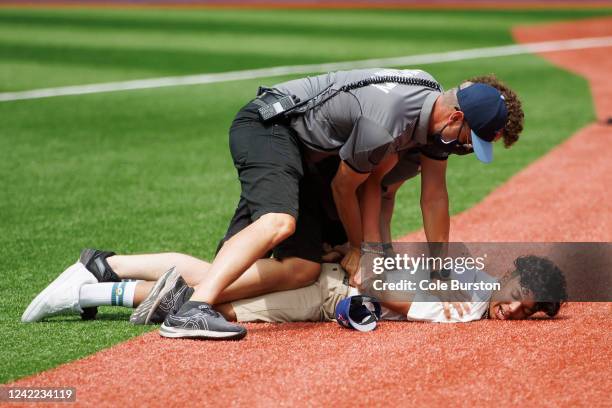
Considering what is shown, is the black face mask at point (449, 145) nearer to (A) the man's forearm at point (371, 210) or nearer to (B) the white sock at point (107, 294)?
(A) the man's forearm at point (371, 210)

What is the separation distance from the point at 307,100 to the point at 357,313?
4.12 feet

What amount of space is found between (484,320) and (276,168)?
1.47m

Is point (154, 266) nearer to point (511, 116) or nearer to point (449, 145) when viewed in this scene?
point (449, 145)

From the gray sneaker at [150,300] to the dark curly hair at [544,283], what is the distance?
1.94m

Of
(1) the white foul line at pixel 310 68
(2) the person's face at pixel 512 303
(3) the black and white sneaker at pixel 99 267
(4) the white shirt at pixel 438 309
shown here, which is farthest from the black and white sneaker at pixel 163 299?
(1) the white foul line at pixel 310 68

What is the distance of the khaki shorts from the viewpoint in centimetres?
546

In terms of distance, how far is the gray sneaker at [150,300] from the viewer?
5324mm

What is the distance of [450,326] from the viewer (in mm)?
5301

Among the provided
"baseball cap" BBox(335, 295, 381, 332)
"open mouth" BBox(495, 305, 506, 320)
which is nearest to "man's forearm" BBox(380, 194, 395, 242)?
"baseball cap" BBox(335, 295, 381, 332)

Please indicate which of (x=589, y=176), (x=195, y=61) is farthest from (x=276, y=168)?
(x=195, y=61)

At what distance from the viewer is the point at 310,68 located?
655 inches

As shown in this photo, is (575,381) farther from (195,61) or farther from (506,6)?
(506,6)

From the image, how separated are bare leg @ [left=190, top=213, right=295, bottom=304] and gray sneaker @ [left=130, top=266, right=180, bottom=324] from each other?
319 millimetres

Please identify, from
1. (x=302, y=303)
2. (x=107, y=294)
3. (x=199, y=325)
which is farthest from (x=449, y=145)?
(x=107, y=294)
